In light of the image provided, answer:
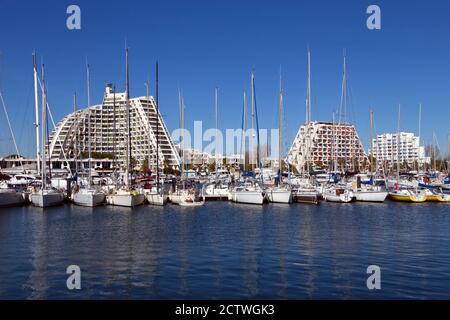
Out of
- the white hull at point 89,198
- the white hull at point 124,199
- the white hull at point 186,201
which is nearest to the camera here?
the white hull at point 124,199

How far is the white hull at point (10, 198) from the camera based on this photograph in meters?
50.2

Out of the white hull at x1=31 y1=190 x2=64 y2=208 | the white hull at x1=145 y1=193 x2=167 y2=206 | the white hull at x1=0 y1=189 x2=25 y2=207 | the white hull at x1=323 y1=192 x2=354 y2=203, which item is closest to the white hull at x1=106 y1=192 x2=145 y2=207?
the white hull at x1=145 y1=193 x2=167 y2=206

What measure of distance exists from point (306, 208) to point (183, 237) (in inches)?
849

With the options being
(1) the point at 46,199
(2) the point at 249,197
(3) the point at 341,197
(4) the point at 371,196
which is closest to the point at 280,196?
(2) the point at 249,197

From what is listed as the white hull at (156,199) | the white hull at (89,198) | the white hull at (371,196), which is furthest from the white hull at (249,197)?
the white hull at (89,198)

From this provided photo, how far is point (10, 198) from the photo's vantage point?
168 ft

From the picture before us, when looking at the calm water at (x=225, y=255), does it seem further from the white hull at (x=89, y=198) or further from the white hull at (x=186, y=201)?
the white hull at (x=186, y=201)

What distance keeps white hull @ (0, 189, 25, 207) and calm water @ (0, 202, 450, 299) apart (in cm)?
1068

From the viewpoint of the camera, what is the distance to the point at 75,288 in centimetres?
1702

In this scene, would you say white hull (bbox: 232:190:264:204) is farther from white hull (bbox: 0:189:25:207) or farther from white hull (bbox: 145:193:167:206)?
white hull (bbox: 0:189:25:207)

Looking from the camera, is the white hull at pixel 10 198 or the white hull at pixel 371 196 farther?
the white hull at pixel 371 196

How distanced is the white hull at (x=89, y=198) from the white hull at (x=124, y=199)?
0.90m
